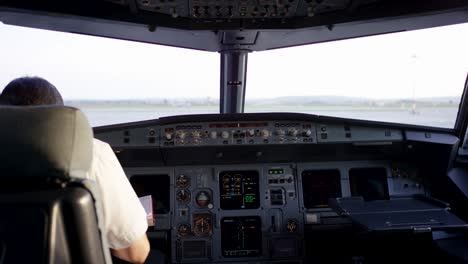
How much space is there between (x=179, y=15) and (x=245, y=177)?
1.54 meters

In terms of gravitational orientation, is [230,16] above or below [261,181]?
above

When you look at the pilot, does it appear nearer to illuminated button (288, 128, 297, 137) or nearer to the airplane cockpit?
the airplane cockpit

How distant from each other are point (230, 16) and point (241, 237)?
184 cm

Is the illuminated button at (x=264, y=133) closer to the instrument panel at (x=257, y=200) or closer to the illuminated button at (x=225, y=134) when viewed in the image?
the illuminated button at (x=225, y=134)

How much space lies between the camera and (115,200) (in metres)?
1.42

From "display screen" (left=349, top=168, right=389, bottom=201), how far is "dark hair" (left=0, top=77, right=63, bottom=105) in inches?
120

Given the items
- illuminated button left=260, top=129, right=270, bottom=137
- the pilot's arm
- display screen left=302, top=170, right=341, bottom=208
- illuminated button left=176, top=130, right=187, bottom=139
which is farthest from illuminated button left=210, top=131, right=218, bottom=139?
the pilot's arm

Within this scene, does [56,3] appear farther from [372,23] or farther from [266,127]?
[372,23]

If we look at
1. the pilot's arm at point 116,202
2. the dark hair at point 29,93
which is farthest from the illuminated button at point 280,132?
the dark hair at point 29,93

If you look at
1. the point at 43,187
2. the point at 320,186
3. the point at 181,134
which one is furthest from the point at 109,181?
the point at 320,186

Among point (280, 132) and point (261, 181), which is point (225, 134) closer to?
point (280, 132)

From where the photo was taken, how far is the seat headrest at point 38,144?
1.10m

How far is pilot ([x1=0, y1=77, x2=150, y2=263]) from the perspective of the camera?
1.36 meters

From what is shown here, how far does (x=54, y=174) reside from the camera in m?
1.11
